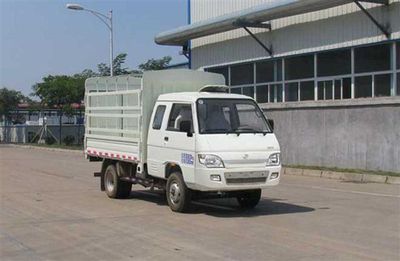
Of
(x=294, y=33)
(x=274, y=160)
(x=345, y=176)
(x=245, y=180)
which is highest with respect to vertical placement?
(x=294, y=33)

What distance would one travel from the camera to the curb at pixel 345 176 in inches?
716

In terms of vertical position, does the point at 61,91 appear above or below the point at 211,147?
above

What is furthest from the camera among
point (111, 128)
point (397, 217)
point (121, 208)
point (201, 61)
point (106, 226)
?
point (201, 61)

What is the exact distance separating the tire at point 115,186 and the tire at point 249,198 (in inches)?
113

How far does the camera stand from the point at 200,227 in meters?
9.89

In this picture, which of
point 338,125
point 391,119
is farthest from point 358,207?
point 338,125

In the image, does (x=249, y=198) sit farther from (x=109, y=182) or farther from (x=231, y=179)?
(x=109, y=182)

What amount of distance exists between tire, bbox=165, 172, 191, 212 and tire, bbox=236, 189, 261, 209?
47.3 inches

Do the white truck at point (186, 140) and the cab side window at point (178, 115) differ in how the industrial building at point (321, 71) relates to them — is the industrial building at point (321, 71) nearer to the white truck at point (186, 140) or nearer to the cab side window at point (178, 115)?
the white truck at point (186, 140)

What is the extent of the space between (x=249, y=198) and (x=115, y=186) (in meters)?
3.32

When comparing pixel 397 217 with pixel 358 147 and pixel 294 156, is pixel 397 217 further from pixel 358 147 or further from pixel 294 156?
pixel 294 156

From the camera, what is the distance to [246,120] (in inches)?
464

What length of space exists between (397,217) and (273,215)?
7.24ft

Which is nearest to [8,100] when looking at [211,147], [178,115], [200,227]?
[178,115]
